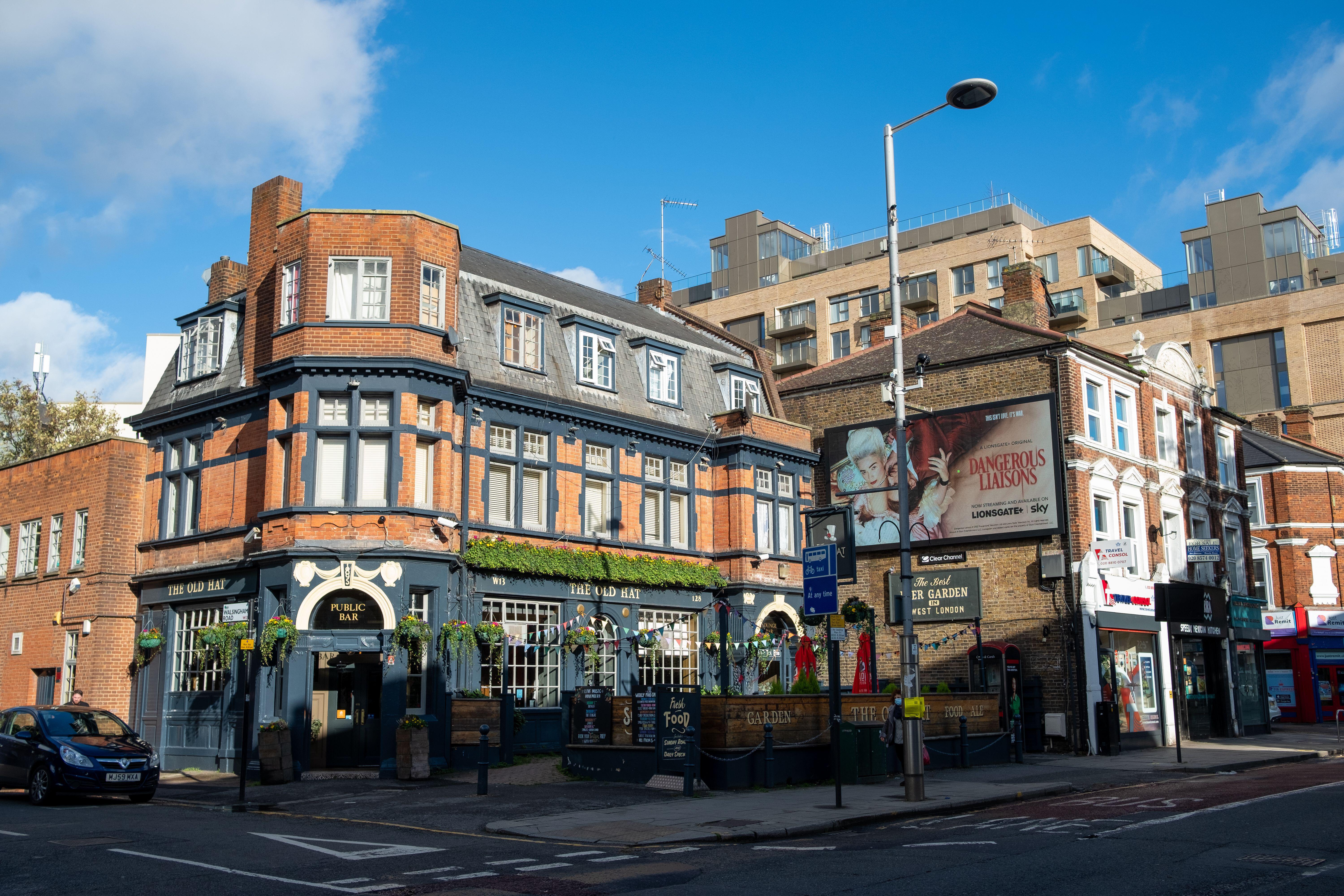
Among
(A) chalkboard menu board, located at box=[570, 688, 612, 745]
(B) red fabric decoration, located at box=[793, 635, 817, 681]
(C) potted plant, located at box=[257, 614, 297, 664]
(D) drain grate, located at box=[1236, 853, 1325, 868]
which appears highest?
(C) potted plant, located at box=[257, 614, 297, 664]

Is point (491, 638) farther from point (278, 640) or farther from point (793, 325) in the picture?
point (793, 325)

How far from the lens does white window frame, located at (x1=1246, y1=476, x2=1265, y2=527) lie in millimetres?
47219

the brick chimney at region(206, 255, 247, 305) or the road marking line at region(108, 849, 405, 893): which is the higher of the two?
the brick chimney at region(206, 255, 247, 305)

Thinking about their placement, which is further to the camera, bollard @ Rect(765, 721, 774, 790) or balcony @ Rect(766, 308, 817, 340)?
balcony @ Rect(766, 308, 817, 340)

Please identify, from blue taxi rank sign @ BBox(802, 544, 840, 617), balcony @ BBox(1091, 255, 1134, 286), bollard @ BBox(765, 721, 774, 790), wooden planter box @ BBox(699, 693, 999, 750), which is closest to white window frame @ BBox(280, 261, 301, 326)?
wooden planter box @ BBox(699, 693, 999, 750)

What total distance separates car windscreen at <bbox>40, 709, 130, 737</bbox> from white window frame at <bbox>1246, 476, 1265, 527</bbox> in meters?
43.6

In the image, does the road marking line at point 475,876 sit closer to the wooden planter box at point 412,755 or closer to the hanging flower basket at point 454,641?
the wooden planter box at point 412,755

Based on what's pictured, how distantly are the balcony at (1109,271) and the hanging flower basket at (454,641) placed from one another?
54.9 m

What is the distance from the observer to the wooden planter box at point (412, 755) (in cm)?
2161

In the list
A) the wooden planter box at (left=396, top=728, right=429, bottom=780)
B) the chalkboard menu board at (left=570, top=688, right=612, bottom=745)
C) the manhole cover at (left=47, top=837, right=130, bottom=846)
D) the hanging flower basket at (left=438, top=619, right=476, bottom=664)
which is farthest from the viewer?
the hanging flower basket at (left=438, top=619, right=476, bottom=664)

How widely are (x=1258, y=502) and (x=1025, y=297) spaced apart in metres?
Answer: 19.7

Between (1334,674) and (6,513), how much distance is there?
47.8 m

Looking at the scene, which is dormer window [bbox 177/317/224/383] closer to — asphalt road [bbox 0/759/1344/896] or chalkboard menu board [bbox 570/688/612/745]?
chalkboard menu board [bbox 570/688/612/745]

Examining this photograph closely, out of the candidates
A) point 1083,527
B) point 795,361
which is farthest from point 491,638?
point 795,361
